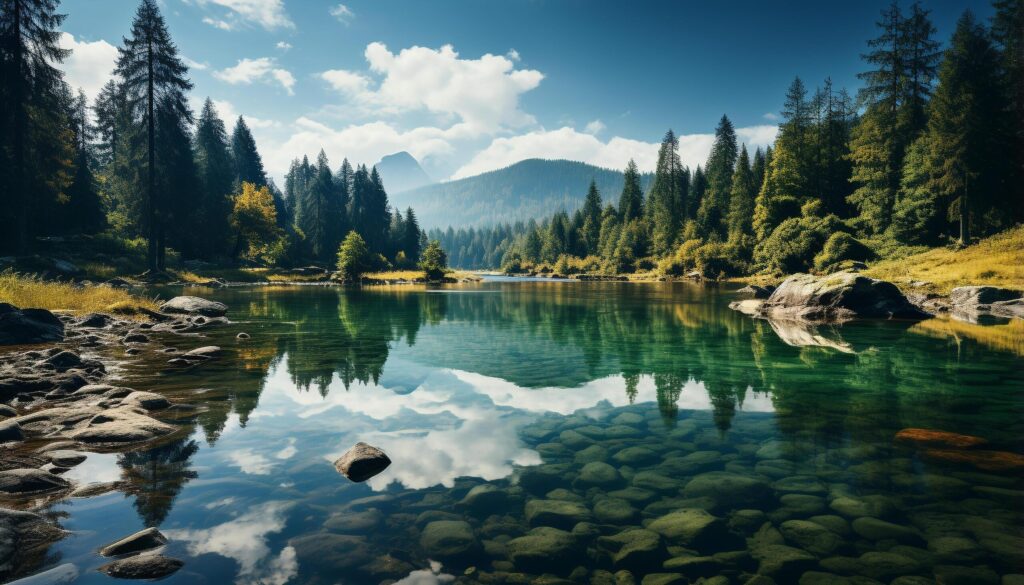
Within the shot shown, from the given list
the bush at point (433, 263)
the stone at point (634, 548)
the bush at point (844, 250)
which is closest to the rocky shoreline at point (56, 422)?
the stone at point (634, 548)

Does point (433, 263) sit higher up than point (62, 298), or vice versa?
point (433, 263)

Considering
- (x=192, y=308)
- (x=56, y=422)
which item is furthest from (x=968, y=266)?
(x=192, y=308)

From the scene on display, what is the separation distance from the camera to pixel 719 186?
93750 millimetres

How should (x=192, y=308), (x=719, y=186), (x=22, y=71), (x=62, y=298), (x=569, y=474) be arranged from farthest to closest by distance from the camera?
(x=719, y=186) → (x=22, y=71) → (x=192, y=308) → (x=62, y=298) → (x=569, y=474)

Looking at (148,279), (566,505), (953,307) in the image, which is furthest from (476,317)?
(148,279)

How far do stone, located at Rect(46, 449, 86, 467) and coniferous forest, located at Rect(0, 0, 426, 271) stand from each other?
1399 inches

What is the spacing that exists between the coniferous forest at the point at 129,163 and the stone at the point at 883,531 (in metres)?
43.9

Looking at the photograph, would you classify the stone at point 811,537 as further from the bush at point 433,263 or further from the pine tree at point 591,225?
the pine tree at point 591,225

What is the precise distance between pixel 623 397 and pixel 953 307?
28930 mm

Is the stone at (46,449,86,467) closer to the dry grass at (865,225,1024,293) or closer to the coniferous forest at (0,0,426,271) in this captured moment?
the coniferous forest at (0,0,426,271)

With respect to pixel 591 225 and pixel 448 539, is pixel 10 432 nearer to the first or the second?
pixel 448 539

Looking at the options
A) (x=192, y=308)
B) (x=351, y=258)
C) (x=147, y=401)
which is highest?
(x=351, y=258)

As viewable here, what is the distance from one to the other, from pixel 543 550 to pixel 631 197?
120 meters

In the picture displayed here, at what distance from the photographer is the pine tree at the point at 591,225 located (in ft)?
408
